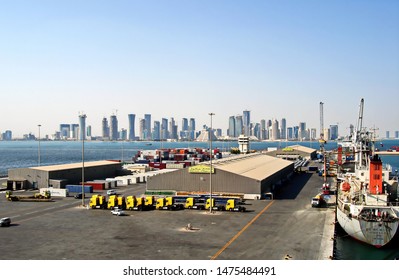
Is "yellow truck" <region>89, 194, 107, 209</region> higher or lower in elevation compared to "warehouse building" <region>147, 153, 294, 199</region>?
lower

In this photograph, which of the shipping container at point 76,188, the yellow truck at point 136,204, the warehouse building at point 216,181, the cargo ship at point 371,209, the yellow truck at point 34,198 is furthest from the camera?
the shipping container at point 76,188

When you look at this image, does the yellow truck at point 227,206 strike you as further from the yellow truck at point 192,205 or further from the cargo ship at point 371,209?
the cargo ship at point 371,209

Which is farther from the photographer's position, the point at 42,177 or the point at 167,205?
the point at 42,177

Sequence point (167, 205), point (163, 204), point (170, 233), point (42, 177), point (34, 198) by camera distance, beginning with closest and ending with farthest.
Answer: point (170, 233)
point (167, 205)
point (163, 204)
point (34, 198)
point (42, 177)

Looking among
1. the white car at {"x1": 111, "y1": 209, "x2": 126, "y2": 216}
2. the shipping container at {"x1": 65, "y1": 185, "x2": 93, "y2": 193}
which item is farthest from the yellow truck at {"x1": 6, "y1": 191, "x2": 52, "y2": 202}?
the white car at {"x1": 111, "y1": 209, "x2": 126, "y2": 216}

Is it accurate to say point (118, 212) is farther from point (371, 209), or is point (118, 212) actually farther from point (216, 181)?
point (371, 209)

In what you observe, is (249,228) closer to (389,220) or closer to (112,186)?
(389,220)

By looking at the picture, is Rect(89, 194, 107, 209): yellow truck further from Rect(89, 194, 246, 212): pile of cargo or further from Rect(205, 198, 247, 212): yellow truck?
Rect(205, 198, 247, 212): yellow truck

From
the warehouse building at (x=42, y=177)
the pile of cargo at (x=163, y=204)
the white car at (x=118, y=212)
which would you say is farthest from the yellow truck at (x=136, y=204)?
the warehouse building at (x=42, y=177)

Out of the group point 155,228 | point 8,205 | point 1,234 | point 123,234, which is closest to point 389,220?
point 155,228

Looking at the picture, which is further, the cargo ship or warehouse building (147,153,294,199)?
warehouse building (147,153,294,199)

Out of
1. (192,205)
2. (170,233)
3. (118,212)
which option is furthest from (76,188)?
(170,233)
